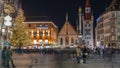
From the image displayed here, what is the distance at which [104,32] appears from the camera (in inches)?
7037

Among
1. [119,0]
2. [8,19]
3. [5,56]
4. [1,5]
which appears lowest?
[5,56]

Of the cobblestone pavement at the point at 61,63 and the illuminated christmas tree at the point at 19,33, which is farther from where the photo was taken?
the illuminated christmas tree at the point at 19,33

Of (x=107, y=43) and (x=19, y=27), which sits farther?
(x=107, y=43)

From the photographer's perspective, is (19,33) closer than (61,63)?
No

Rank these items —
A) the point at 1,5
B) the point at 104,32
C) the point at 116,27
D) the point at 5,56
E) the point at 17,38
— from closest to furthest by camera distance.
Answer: the point at 5,56 → the point at 1,5 → the point at 17,38 → the point at 116,27 → the point at 104,32

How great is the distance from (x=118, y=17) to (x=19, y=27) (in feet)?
206

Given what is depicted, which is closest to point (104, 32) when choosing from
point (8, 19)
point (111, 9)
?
point (111, 9)

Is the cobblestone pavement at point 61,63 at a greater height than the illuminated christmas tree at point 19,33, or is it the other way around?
the illuminated christmas tree at point 19,33

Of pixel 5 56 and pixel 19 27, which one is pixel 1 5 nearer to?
pixel 5 56

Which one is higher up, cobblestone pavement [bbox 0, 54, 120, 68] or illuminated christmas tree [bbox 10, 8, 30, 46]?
illuminated christmas tree [bbox 10, 8, 30, 46]

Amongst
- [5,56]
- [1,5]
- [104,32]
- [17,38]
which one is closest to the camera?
[5,56]

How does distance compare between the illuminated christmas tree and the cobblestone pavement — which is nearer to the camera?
the cobblestone pavement

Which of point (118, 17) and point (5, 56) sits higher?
point (118, 17)

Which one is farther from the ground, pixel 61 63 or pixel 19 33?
pixel 19 33
